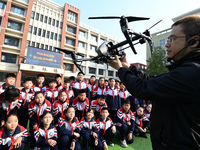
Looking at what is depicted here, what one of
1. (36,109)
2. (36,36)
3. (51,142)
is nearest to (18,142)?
(51,142)

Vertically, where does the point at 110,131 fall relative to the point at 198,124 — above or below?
below

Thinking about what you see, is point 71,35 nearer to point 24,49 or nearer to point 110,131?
point 24,49

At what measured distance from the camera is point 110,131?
3.50m

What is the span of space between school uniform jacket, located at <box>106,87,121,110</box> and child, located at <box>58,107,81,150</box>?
2.06m

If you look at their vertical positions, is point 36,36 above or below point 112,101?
above

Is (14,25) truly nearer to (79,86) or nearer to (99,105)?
(79,86)

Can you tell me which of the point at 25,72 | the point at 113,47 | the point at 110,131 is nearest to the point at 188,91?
the point at 113,47

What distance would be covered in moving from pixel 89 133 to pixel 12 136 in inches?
68.7

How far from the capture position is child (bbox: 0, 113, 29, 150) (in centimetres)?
240

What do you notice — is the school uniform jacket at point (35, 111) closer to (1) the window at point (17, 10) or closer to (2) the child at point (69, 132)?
(2) the child at point (69, 132)

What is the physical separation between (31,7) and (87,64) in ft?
46.0

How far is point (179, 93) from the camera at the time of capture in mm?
839

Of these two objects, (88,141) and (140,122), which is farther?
(140,122)

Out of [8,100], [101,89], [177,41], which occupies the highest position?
[177,41]
